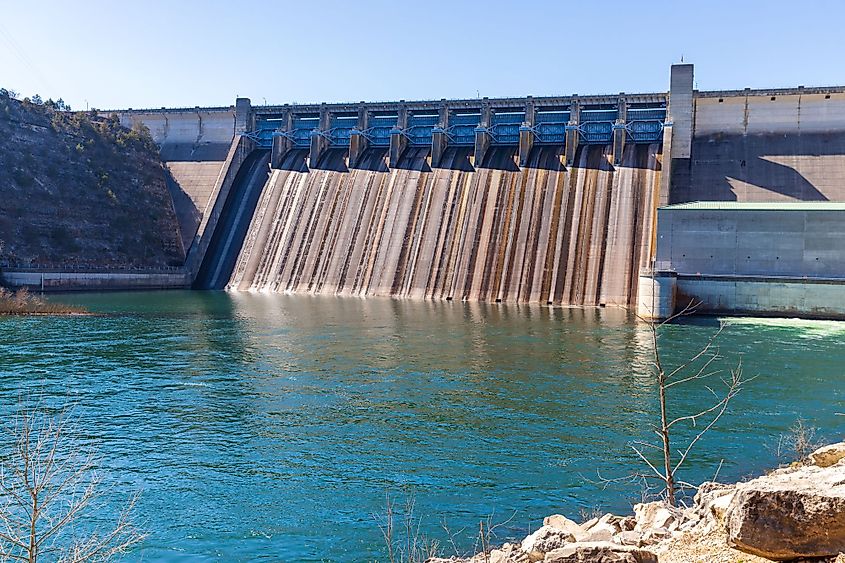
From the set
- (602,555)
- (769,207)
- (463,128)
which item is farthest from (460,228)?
(602,555)

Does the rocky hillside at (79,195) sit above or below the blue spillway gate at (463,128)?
below

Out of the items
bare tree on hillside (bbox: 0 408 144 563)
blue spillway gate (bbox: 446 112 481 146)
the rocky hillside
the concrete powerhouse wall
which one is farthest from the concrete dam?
bare tree on hillside (bbox: 0 408 144 563)

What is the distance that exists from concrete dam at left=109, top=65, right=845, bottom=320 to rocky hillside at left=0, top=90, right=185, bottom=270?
2.72 m

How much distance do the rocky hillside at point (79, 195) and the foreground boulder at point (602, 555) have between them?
48402 millimetres

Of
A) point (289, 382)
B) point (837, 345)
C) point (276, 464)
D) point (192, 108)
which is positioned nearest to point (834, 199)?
point (837, 345)

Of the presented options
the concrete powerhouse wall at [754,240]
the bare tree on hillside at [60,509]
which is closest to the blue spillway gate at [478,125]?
the concrete powerhouse wall at [754,240]

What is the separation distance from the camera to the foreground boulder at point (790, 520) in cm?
585

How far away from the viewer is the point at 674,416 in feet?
60.1

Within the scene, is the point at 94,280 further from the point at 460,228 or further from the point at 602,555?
the point at 602,555

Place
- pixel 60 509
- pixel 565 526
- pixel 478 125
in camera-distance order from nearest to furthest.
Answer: pixel 565 526 → pixel 60 509 → pixel 478 125

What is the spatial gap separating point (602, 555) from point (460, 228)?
4465 cm

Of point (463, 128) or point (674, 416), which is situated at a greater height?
point (463, 128)

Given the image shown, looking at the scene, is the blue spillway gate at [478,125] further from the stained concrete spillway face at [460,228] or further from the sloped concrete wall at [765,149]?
the sloped concrete wall at [765,149]

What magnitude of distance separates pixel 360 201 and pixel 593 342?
29.4 meters
